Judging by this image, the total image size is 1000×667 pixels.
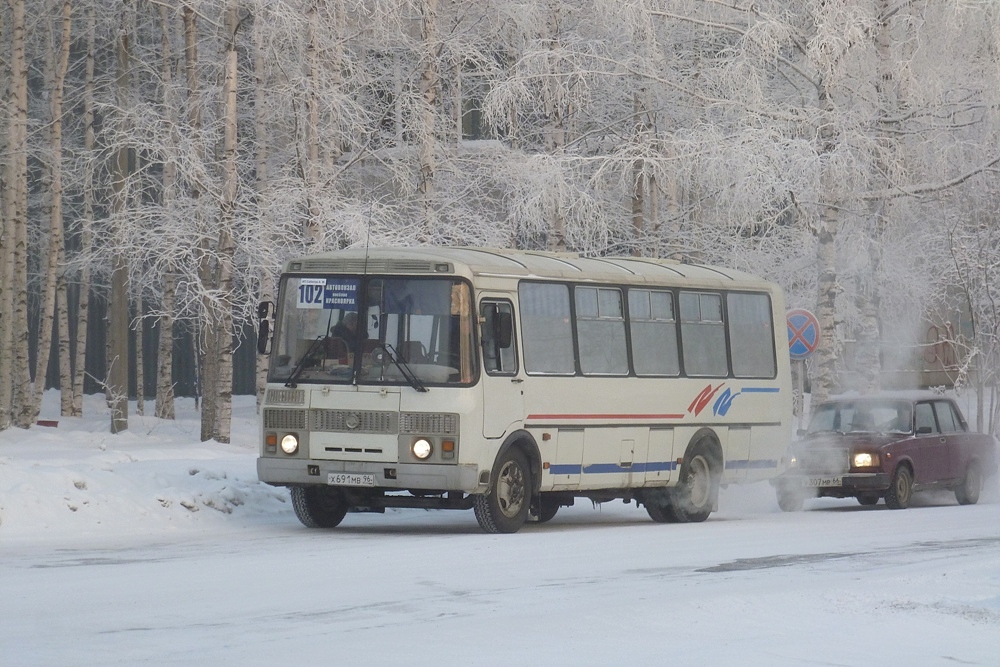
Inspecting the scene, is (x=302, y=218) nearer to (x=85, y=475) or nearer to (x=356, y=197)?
(x=356, y=197)

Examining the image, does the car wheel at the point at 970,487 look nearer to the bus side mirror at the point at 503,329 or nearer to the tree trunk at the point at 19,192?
the bus side mirror at the point at 503,329

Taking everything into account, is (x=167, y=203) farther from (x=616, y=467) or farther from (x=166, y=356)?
(x=616, y=467)

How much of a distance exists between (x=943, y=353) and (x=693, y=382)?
2818 centimetres

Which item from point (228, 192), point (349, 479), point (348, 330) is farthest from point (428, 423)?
point (228, 192)

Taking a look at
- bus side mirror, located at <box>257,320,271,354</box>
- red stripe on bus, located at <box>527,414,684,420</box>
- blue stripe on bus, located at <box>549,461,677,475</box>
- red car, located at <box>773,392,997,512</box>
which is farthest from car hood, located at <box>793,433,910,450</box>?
bus side mirror, located at <box>257,320,271,354</box>

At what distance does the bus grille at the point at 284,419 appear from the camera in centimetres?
1648

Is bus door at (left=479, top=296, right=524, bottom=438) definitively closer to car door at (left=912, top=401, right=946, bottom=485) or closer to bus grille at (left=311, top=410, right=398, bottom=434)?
bus grille at (left=311, top=410, right=398, bottom=434)

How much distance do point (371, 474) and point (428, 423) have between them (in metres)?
0.76

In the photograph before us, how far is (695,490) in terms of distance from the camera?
19453mm

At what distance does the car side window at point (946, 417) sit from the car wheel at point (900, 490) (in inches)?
54.0

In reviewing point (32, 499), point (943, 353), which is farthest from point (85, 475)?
point (943, 353)

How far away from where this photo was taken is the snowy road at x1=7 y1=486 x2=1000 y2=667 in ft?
29.2

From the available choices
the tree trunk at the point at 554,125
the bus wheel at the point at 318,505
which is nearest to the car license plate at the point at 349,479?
the bus wheel at the point at 318,505

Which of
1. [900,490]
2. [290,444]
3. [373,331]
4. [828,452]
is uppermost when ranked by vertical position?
[373,331]
